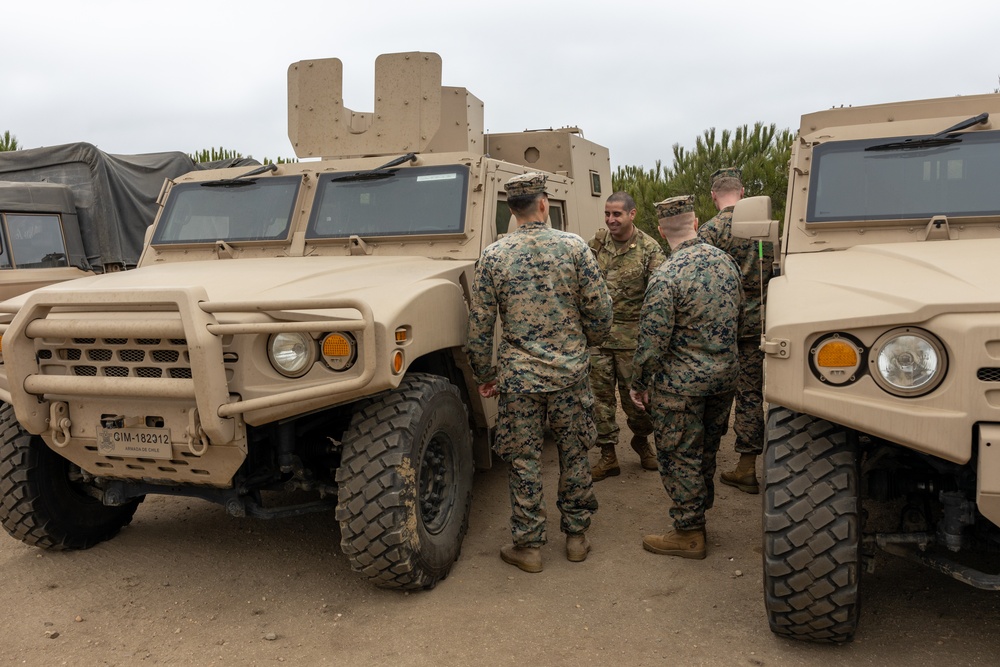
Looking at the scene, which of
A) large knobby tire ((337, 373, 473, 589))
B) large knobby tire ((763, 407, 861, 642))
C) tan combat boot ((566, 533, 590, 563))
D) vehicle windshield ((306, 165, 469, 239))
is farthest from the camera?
vehicle windshield ((306, 165, 469, 239))

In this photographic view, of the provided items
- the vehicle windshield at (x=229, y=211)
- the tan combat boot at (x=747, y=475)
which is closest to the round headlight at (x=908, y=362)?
the tan combat boot at (x=747, y=475)

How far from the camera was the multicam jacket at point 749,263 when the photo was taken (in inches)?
179

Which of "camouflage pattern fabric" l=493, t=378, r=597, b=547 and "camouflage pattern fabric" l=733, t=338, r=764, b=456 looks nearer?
"camouflage pattern fabric" l=493, t=378, r=597, b=547

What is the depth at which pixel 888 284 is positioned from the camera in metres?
2.78

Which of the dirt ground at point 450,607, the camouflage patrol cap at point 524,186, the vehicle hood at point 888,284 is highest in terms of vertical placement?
the camouflage patrol cap at point 524,186

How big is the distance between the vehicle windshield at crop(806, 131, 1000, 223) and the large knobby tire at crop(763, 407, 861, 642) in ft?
4.58

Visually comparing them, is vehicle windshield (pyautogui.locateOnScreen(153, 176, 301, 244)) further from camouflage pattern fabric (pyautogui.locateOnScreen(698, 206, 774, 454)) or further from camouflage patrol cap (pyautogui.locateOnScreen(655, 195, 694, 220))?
camouflage pattern fabric (pyautogui.locateOnScreen(698, 206, 774, 454))

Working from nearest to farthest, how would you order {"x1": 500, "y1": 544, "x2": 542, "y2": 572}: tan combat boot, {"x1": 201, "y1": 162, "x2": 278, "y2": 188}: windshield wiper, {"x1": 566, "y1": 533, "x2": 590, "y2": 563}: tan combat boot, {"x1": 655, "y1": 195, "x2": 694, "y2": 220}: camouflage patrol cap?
{"x1": 500, "y1": 544, "x2": 542, "y2": 572}: tan combat boot < {"x1": 566, "y1": 533, "x2": 590, "y2": 563}: tan combat boot < {"x1": 655, "y1": 195, "x2": 694, "y2": 220}: camouflage patrol cap < {"x1": 201, "y1": 162, "x2": 278, "y2": 188}: windshield wiper

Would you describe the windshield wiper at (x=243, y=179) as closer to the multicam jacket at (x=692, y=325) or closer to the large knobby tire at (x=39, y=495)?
the large knobby tire at (x=39, y=495)

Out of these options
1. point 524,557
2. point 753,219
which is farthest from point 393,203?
point 524,557

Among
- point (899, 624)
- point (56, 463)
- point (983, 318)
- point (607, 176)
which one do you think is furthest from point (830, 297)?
point (607, 176)

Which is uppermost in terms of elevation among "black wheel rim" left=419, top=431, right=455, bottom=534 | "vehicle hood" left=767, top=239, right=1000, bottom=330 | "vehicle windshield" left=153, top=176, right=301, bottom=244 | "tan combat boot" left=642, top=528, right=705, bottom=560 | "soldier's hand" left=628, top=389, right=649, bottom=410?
"vehicle windshield" left=153, top=176, right=301, bottom=244

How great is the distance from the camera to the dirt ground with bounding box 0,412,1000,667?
2973 mm

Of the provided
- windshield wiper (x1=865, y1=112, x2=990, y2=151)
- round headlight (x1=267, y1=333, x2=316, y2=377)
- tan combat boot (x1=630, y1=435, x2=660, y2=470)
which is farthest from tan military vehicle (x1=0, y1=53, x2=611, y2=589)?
windshield wiper (x1=865, y1=112, x2=990, y2=151)
